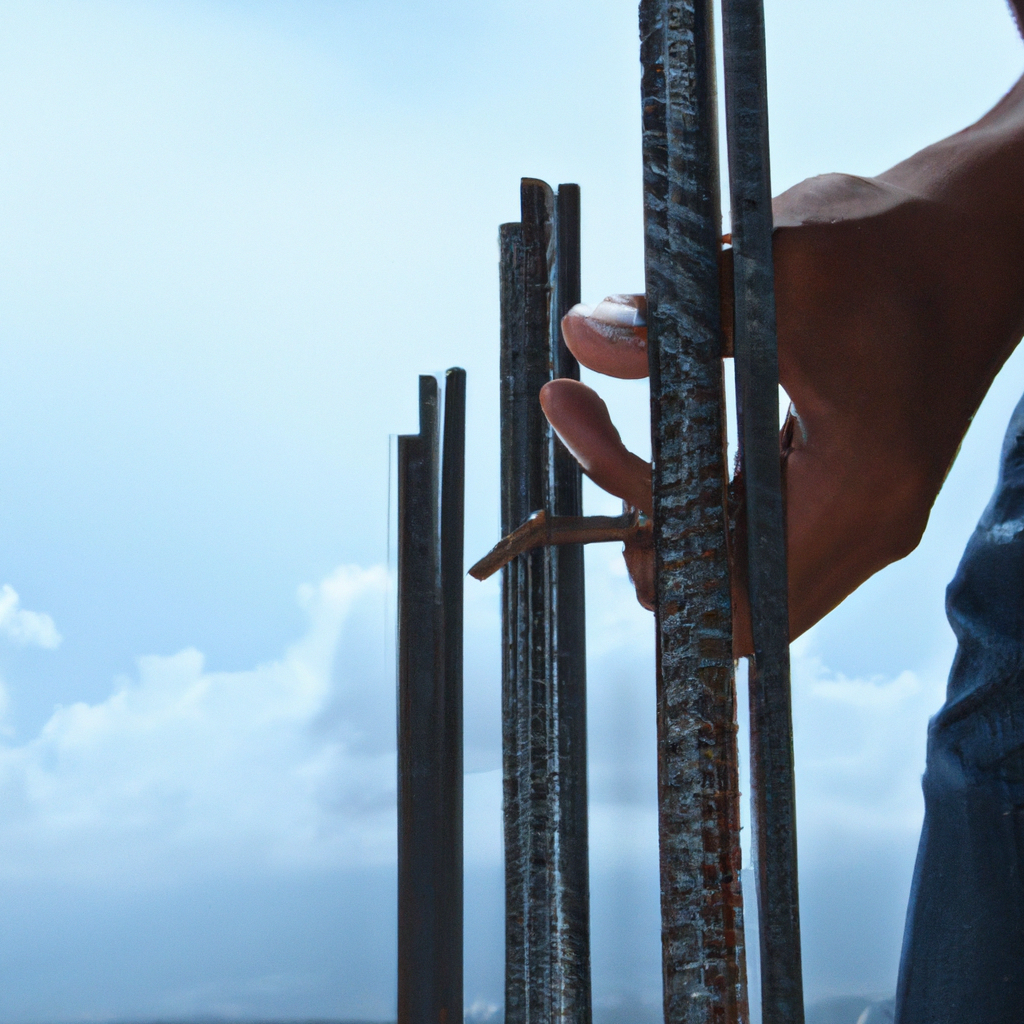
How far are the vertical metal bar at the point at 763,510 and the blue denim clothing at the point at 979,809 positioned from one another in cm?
88

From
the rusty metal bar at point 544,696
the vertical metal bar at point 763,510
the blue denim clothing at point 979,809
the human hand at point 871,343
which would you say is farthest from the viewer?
the rusty metal bar at point 544,696

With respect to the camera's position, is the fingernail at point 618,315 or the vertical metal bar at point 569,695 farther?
the vertical metal bar at point 569,695

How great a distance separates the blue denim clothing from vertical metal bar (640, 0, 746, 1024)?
913mm

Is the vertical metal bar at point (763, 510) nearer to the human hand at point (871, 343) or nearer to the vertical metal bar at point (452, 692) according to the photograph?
the human hand at point (871, 343)

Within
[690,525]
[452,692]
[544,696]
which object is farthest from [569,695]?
[690,525]

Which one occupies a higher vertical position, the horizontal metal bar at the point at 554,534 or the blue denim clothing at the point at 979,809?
the horizontal metal bar at the point at 554,534

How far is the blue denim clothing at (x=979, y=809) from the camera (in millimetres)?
2689

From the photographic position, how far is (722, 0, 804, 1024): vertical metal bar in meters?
2.03

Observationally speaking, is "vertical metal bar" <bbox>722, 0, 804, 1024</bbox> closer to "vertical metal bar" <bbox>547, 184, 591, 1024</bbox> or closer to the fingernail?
the fingernail

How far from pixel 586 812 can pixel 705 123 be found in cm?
176

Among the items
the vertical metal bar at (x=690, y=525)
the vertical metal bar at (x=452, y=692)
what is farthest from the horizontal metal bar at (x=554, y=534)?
the vertical metal bar at (x=690, y=525)

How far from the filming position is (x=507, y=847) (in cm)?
323

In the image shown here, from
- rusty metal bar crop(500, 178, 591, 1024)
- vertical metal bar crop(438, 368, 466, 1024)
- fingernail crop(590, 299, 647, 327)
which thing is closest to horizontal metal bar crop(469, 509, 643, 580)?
rusty metal bar crop(500, 178, 591, 1024)

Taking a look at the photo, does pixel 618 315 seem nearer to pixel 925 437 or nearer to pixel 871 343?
pixel 871 343
